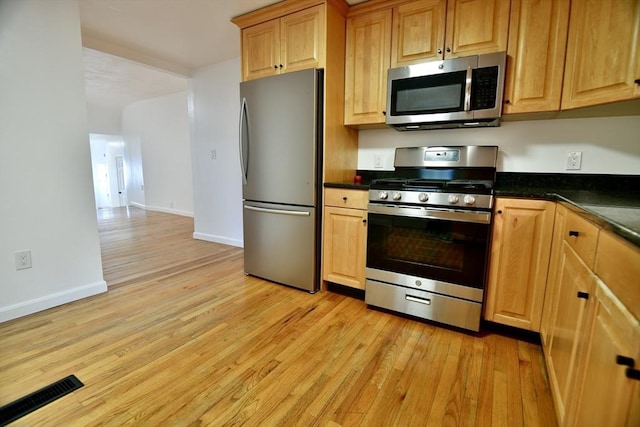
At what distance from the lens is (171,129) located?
6.14m

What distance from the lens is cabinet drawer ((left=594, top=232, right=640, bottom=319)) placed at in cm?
66

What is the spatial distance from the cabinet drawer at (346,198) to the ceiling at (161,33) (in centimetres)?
145

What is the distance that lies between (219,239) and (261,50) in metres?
2.45

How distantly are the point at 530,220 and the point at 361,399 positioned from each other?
133cm

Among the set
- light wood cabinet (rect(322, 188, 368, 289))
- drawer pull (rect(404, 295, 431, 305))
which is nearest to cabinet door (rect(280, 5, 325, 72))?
light wood cabinet (rect(322, 188, 368, 289))

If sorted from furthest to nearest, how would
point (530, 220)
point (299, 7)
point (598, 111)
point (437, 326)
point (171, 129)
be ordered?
point (171, 129) < point (299, 7) < point (437, 326) < point (598, 111) < point (530, 220)

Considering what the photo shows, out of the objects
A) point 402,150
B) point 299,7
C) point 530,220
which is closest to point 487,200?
point 530,220

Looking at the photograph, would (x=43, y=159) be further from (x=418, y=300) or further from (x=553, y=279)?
(x=553, y=279)

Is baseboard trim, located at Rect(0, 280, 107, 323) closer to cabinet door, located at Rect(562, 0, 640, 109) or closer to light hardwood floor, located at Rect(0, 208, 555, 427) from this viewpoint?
light hardwood floor, located at Rect(0, 208, 555, 427)

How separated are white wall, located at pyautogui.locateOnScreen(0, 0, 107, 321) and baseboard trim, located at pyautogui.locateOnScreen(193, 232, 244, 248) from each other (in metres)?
1.67

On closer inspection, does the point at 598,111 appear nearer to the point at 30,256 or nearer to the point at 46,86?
the point at 46,86

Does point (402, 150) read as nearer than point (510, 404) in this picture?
No

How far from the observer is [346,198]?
225 centimetres

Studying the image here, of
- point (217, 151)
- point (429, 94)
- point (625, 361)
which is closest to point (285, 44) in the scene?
point (429, 94)
